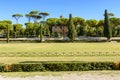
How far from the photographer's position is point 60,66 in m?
21.3

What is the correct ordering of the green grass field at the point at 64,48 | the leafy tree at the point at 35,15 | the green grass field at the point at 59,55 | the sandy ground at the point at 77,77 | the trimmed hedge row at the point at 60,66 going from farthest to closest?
the leafy tree at the point at 35,15 < the green grass field at the point at 64,48 < the green grass field at the point at 59,55 < the trimmed hedge row at the point at 60,66 < the sandy ground at the point at 77,77

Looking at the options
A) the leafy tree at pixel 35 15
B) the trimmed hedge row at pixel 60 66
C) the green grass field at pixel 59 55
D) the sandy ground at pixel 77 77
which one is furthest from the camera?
the leafy tree at pixel 35 15

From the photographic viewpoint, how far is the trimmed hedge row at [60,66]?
21141 mm

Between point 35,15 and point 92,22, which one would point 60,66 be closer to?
point 92,22

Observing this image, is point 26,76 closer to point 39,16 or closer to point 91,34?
point 91,34

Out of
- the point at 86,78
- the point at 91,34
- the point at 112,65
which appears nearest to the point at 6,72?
the point at 86,78

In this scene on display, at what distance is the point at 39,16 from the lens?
394ft

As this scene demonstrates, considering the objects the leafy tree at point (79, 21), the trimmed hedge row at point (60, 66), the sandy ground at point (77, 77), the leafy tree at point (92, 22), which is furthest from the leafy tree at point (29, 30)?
the sandy ground at point (77, 77)

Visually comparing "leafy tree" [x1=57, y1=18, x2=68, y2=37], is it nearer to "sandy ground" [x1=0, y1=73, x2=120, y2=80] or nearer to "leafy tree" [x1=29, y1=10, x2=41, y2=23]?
"leafy tree" [x1=29, y1=10, x2=41, y2=23]

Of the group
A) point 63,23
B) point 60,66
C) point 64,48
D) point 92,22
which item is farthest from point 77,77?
point 63,23

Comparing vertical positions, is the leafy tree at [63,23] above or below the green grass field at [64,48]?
above

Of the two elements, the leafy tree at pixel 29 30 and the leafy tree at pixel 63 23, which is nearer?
the leafy tree at pixel 29 30

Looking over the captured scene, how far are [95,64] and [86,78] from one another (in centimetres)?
331

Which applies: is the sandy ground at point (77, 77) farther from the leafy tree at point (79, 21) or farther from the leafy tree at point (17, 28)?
the leafy tree at point (17, 28)
